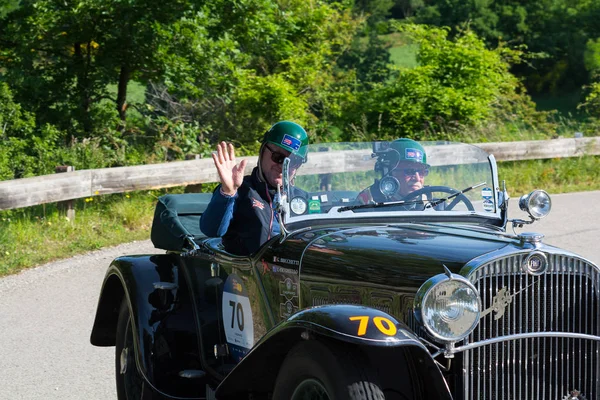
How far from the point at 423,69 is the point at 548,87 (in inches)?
1333

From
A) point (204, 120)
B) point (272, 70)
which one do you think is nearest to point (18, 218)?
point (204, 120)

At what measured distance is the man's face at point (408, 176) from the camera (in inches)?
183

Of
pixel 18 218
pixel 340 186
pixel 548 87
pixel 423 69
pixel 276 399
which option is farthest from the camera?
pixel 548 87

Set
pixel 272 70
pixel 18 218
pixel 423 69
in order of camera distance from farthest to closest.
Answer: pixel 272 70 < pixel 423 69 < pixel 18 218

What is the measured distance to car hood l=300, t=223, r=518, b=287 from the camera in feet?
12.0

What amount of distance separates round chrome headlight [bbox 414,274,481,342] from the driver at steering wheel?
1.26 m

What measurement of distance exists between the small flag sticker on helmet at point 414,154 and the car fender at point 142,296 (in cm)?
158

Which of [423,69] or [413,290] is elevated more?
[423,69]

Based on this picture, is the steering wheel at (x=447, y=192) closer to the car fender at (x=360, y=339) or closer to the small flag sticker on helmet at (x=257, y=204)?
the small flag sticker on helmet at (x=257, y=204)

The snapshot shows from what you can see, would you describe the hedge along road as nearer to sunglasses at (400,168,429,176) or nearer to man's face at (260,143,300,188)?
man's face at (260,143,300,188)

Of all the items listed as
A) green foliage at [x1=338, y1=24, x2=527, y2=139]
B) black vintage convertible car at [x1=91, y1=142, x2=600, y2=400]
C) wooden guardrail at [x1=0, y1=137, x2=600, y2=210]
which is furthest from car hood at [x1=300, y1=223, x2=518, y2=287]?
green foliage at [x1=338, y1=24, x2=527, y2=139]

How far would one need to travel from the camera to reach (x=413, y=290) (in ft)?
11.8

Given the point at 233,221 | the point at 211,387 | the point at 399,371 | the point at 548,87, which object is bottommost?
the point at 211,387

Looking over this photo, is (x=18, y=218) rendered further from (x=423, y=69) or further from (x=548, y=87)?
(x=548, y=87)
